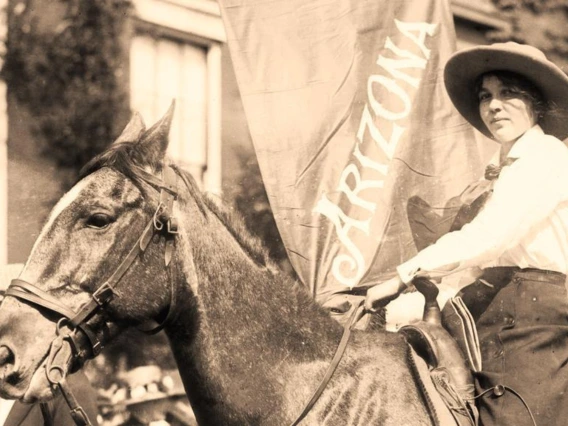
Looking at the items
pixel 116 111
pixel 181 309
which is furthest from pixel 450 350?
pixel 116 111

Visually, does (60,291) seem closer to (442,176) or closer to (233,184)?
(442,176)

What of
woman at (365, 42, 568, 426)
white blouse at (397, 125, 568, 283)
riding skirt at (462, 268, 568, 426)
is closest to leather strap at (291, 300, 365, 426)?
woman at (365, 42, 568, 426)

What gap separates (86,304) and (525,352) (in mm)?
1720

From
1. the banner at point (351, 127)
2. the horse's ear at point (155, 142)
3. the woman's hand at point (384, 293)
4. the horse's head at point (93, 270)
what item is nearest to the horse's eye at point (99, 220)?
the horse's head at point (93, 270)

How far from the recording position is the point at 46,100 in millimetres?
5238

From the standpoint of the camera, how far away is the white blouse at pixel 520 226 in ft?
9.20

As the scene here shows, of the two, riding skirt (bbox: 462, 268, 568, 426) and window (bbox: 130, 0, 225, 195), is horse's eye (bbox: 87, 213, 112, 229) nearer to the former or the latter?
riding skirt (bbox: 462, 268, 568, 426)

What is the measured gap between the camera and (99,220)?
2.62 metres

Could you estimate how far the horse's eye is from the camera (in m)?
2.61

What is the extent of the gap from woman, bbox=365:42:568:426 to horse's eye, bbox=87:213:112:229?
Result: 112 centimetres

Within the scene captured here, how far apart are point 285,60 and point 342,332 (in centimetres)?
240

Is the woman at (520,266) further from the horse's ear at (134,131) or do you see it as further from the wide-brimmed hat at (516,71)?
the horse's ear at (134,131)

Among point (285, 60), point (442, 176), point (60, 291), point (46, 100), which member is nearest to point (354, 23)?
point (285, 60)

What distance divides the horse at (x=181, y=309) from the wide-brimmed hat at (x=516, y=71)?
1.46 metres
